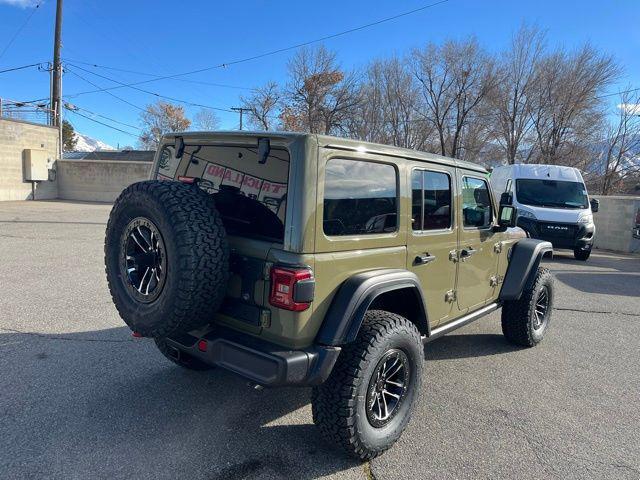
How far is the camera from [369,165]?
2912 millimetres

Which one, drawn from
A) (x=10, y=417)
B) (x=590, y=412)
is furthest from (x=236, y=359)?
(x=590, y=412)

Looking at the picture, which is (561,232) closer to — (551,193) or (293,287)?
(551,193)

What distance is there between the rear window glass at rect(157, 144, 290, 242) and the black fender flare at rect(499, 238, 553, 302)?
288 centimetres

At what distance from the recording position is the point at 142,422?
3.06 metres

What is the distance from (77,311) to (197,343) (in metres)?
3.32

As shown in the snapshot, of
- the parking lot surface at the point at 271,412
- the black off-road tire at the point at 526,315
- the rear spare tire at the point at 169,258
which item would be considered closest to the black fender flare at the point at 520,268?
the black off-road tire at the point at 526,315

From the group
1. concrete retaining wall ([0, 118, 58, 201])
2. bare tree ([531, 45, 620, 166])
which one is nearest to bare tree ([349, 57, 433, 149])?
bare tree ([531, 45, 620, 166])

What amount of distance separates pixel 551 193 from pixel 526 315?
27.0 feet

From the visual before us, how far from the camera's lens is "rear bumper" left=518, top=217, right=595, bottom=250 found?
1088cm

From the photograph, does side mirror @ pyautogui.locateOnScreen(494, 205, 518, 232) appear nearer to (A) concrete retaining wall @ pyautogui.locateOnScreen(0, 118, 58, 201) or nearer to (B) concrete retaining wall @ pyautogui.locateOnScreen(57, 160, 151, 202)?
(B) concrete retaining wall @ pyautogui.locateOnScreen(57, 160, 151, 202)

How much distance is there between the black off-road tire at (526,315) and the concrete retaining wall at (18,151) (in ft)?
74.5

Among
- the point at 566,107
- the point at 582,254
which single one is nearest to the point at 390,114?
the point at 566,107

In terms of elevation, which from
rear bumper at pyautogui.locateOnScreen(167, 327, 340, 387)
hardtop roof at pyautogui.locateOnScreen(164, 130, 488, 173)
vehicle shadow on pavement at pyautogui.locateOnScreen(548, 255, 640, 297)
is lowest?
vehicle shadow on pavement at pyautogui.locateOnScreen(548, 255, 640, 297)

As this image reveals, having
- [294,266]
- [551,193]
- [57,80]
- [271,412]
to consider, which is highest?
[57,80]
